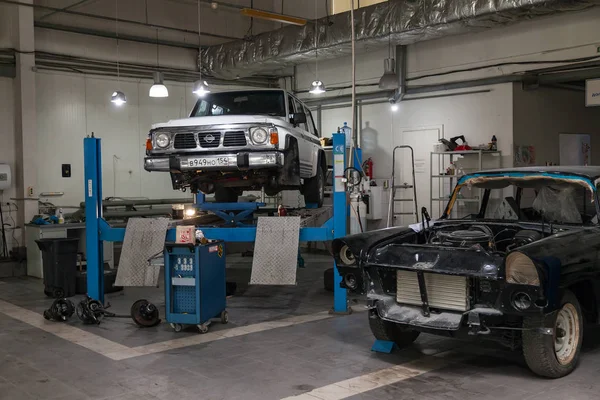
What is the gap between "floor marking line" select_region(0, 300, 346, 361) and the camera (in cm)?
580

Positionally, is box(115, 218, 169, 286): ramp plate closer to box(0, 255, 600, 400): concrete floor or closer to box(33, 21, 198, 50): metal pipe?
box(0, 255, 600, 400): concrete floor

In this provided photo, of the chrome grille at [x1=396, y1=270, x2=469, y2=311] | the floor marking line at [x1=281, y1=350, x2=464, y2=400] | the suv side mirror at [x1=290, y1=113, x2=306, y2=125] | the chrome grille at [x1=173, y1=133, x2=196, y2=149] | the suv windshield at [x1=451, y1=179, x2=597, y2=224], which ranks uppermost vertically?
the suv side mirror at [x1=290, y1=113, x2=306, y2=125]

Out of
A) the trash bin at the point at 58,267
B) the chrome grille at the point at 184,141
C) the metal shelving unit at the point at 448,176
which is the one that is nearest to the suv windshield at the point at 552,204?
the chrome grille at the point at 184,141

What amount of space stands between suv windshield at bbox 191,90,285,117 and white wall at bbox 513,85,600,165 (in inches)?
190

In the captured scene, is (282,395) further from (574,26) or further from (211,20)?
(211,20)

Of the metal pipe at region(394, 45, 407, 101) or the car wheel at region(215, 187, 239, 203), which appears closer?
the car wheel at region(215, 187, 239, 203)

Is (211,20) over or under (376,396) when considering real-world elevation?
over

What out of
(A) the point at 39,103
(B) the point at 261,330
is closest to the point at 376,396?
(B) the point at 261,330

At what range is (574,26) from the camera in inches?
394

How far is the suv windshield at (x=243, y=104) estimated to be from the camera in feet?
Answer: 27.7

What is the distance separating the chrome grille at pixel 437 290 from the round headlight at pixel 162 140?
354 centimetres

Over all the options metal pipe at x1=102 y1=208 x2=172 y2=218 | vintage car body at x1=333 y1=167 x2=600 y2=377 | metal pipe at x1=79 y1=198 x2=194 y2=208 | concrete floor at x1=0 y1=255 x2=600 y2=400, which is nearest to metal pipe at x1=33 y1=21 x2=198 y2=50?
metal pipe at x1=79 y1=198 x2=194 y2=208

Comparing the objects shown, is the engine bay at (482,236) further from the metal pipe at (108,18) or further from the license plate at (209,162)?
the metal pipe at (108,18)

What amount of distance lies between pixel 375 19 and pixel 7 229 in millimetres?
7526
